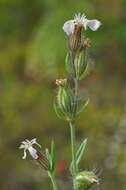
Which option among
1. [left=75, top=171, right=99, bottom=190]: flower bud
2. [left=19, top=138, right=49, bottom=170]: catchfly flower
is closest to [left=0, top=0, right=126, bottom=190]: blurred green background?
[left=19, top=138, right=49, bottom=170]: catchfly flower

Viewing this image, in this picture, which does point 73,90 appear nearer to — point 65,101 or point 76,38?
point 65,101

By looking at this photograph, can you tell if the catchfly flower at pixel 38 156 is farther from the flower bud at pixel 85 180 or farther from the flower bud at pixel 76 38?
the flower bud at pixel 76 38

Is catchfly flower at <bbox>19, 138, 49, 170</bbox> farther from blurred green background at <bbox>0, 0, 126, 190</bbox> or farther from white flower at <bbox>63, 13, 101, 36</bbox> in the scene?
blurred green background at <bbox>0, 0, 126, 190</bbox>

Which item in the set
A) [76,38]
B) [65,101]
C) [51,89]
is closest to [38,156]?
[65,101]

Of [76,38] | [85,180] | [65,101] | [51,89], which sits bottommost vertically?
[85,180]

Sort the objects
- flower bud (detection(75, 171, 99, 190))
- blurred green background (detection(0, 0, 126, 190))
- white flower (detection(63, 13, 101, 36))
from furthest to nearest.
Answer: blurred green background (detection(0, 0, 126, 190))
white flower (detection(63, 13, 101, 36))
flower bud (detection(75, 171, 99, 190))
